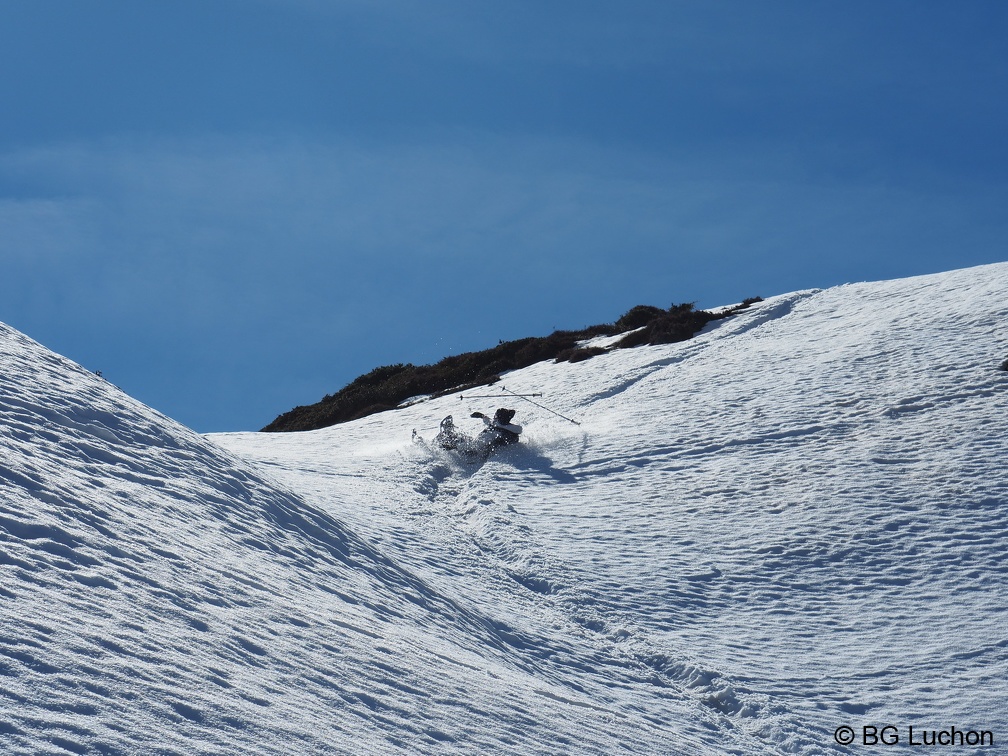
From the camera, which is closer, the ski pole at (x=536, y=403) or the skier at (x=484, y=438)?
the skier at (x=484, y=438)

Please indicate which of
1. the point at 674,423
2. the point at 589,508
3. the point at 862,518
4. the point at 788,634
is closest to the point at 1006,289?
the point at 674,423

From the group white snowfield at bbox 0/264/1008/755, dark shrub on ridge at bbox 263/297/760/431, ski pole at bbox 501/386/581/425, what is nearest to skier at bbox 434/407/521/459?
white snowfield at bbox 0/264/1008/755

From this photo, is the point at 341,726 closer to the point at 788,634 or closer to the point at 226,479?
the point at 226,479

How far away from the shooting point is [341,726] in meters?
7.25

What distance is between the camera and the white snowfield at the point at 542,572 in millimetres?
7164

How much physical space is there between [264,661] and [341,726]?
0.99m

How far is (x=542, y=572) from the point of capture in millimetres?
15227

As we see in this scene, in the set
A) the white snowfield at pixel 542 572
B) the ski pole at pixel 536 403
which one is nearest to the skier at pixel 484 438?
the white snowfield at pixel 542 572

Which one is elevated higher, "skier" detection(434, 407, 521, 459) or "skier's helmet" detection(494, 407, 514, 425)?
"skier's helmet" detection(494, 407, 514, 425)

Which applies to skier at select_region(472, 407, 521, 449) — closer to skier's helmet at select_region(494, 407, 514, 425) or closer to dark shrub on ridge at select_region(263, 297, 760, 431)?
skier's helmet at select_region(494, 407, 514, 425)

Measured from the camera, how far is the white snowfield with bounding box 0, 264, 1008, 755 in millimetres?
7164

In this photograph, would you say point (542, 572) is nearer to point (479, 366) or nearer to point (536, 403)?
point (536, 403)

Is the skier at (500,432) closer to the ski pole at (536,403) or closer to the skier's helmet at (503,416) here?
the skier's helmet at (503,416)

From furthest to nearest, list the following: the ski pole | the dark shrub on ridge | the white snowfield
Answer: the dark shrub on ridge, the ski pole, the white snowfield
